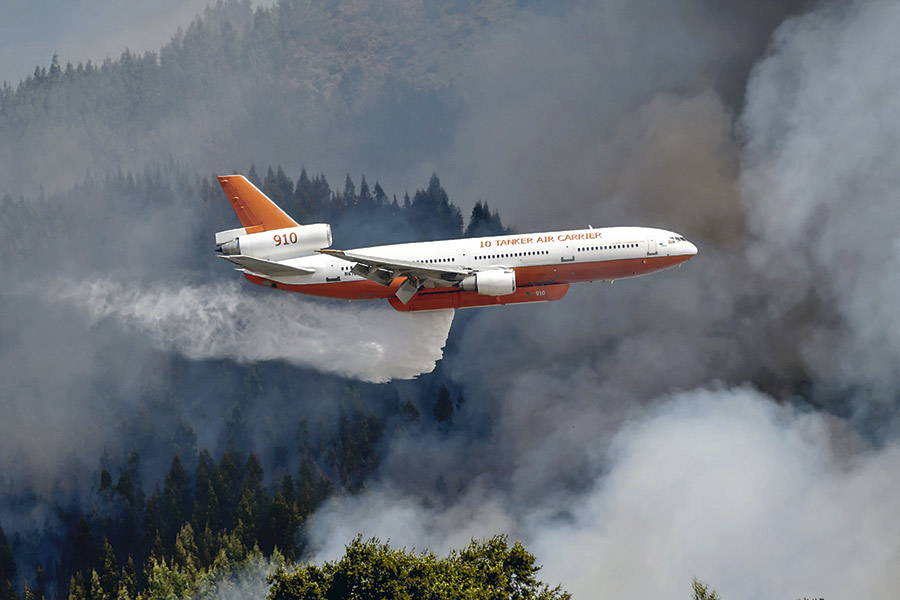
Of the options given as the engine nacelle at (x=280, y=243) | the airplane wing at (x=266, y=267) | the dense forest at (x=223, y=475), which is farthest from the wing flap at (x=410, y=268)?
the dense forest at (x=223, y=475)

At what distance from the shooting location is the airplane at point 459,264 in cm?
6644

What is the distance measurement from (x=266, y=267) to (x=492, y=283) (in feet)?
48.0

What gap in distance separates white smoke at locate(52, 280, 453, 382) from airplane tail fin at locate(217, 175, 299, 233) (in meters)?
12.1

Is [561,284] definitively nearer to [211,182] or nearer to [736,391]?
[736,391]

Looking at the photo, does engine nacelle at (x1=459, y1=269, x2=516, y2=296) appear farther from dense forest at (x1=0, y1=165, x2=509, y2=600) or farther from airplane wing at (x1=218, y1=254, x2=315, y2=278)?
dense forest at (x1=0, y1=165, x2=509, y2=600)

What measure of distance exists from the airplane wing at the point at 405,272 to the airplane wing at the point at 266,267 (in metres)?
3.45

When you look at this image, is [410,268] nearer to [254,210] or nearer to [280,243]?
[280,243]

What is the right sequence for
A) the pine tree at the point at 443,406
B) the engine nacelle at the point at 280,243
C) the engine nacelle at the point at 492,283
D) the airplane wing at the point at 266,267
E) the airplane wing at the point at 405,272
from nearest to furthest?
the airplane wing at the point at 405,272 < the engine nacelle at the point at 492,283 < the airplane wing at the point at 266,267 < the engine nacelle at the point at 280,243 < the pine tree at the point at 443,406

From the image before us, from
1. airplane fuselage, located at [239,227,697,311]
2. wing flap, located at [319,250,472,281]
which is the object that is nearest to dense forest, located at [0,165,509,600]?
airplane fuselage, located at [239,227,697,311]

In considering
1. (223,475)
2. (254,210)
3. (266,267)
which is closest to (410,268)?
(266,267)

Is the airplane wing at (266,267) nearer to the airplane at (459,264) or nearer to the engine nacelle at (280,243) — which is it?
the airplane at (459,264)

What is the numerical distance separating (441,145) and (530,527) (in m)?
62.2

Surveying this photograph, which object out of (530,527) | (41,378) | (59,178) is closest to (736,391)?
(530,527)

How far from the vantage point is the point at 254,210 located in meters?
72.1
